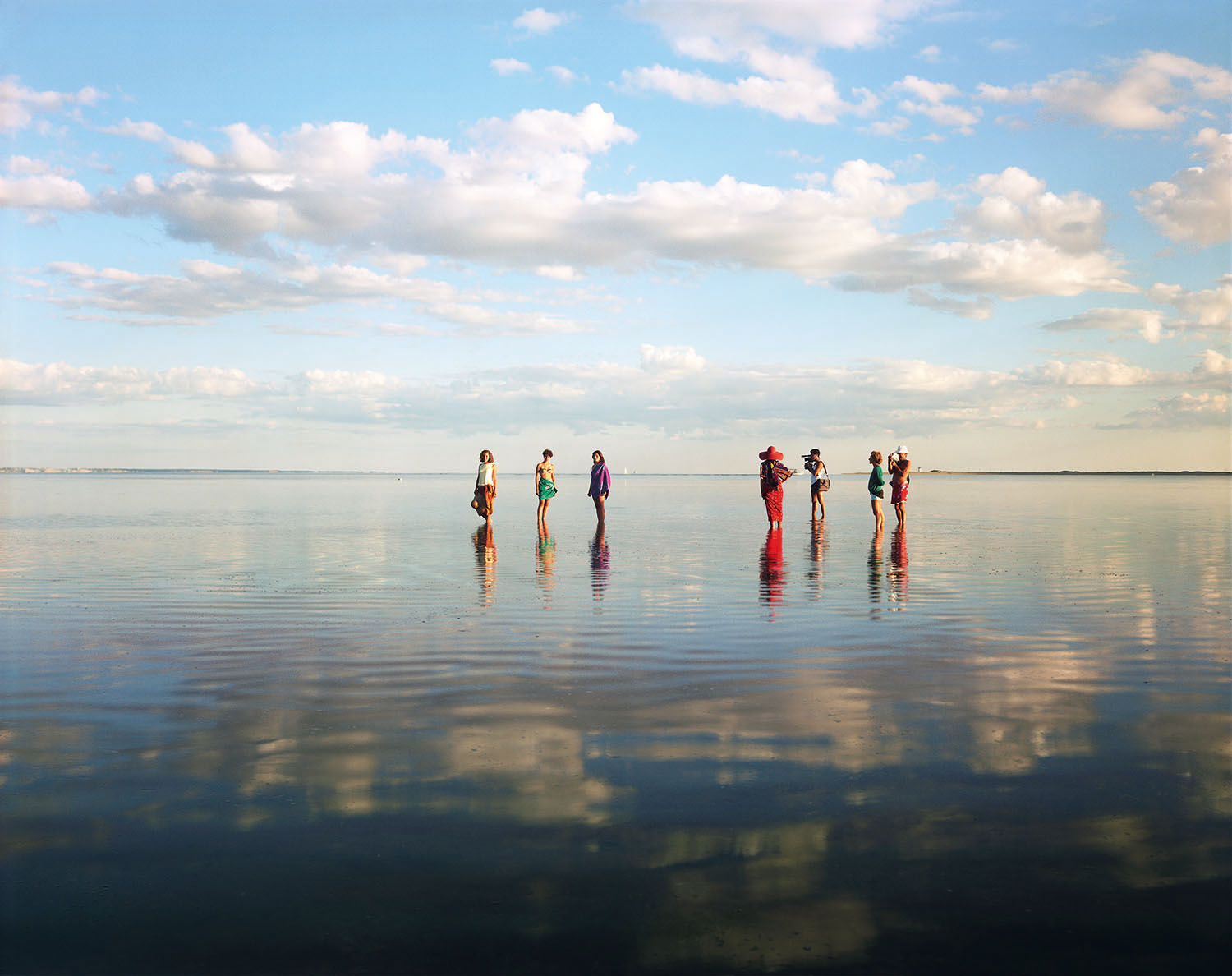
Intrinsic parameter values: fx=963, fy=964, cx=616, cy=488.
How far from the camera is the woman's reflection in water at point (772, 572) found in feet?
48.2

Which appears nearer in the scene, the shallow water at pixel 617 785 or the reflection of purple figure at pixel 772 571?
the shallow water at pixel 617 785

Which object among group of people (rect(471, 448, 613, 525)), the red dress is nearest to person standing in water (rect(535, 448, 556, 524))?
group of people (rect(471, 448, 613, 525))

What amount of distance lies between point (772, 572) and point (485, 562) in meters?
6.16

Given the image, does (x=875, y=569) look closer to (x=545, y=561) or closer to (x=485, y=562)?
(x=545, y=561)

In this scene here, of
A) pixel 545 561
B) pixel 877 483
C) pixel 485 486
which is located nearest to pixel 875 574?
pixel 545 561

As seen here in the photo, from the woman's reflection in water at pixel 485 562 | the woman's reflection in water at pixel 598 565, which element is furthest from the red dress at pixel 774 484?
the woman's reflection in water at pixel 485 562

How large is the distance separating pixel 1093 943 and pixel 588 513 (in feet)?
127

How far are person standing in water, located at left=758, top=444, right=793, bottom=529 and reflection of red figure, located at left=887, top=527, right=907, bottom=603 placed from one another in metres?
3.36

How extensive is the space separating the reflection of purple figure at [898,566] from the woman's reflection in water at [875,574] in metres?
0.21

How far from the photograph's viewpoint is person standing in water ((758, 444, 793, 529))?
27.1 meters

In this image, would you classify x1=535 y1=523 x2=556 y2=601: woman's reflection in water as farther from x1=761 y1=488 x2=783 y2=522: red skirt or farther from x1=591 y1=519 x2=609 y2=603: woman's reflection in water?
x1=761 y1=488 x2=783 y2=522: red skirt

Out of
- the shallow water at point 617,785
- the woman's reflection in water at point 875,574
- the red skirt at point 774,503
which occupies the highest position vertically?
the red skirt at point 774,503

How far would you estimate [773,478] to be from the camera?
2747 centimetres

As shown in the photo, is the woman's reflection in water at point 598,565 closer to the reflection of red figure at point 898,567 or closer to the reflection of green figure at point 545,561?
the reflection of green figure at point 545,561
